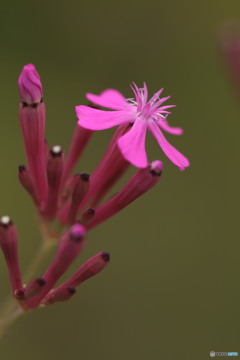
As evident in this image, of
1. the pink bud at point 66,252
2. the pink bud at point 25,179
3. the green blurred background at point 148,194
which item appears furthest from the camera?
the green blurred background at point 148,194

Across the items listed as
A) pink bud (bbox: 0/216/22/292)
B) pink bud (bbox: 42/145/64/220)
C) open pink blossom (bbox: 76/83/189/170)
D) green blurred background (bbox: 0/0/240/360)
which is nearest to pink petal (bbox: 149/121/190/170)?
open pink blossom (bbox: 76/83/189/170)

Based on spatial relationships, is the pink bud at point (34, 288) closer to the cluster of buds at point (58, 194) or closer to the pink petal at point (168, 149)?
the cluster of buds at point (58, 194)

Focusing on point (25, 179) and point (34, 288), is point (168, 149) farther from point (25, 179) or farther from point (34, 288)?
point (34, 288)

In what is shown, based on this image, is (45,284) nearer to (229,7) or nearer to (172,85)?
(172,85)

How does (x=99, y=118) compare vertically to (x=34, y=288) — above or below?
above

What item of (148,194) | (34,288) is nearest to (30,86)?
(34,288)

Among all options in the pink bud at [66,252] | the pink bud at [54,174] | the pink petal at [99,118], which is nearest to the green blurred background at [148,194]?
the pink petal at [99,118]

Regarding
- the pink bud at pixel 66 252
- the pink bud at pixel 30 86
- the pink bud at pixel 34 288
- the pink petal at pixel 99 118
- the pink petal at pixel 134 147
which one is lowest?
the pink bud at pixel 34 288
